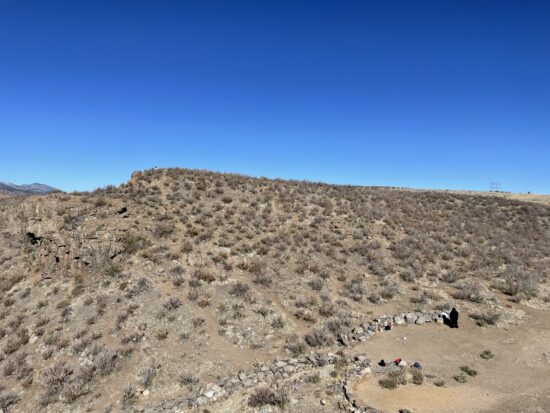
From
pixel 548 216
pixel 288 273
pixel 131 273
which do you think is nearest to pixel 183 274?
pixel 131 273

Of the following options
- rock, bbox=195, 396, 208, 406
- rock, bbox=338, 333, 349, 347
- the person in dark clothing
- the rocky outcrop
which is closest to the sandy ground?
the person in dark clothing

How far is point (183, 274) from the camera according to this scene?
18.5 meters

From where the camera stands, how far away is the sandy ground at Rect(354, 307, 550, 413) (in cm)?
1017

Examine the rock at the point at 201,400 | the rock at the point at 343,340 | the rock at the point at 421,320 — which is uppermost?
the rock at the point at 421,320

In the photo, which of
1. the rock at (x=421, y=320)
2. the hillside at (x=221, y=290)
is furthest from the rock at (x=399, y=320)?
the rock at (x=421, y=320)

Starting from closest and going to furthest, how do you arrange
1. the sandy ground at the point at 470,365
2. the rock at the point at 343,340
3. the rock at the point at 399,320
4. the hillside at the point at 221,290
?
1. the sandy ground at the point at 470,365
2. the hillside at the point at 221,290
3. the rock at the point at 343,340
4. the rock at the point at 399,320

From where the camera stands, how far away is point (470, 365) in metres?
12.7

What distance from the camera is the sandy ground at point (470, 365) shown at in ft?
33.4

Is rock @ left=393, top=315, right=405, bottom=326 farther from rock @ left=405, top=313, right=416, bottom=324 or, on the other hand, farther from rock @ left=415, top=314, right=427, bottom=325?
rock @ left=415, top=314, right=427, bottom=325

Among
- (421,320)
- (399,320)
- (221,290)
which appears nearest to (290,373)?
(399,320)

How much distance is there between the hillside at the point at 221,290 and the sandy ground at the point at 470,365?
0.29m

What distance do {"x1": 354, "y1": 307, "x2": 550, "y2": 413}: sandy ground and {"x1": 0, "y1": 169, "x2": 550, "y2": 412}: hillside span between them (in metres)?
0.29

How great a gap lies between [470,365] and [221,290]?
10819 mm

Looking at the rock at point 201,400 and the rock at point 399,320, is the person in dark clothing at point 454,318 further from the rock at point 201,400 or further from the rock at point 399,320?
the rock at point 201,400
